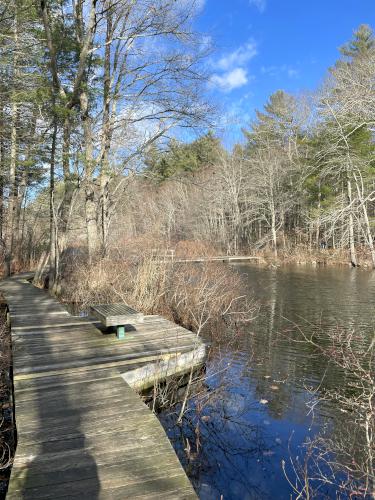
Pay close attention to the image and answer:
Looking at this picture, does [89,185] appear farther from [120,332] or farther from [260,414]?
[260,414]

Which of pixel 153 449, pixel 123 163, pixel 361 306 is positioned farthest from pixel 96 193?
pixel 153 449

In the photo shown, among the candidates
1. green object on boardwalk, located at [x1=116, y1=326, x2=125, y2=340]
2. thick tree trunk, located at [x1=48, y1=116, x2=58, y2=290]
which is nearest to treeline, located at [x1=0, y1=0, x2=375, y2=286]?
thick tree trunk, located at [x1=48, y1=116, x2=58, y2=290]

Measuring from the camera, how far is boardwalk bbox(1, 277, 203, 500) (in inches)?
103

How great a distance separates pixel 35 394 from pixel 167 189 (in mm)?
36992

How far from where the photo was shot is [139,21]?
13281 mm

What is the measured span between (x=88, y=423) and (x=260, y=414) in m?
2.63

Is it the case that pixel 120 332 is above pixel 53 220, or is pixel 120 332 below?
below

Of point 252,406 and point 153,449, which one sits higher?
point 153,449

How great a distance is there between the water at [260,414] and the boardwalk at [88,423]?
0.86 meters

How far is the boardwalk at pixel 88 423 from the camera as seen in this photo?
2.62 meters

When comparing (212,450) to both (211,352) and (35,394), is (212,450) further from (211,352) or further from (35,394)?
(211,352)

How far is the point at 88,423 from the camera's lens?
3443 millimetres

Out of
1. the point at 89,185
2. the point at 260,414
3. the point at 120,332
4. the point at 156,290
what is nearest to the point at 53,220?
the point at 89,185

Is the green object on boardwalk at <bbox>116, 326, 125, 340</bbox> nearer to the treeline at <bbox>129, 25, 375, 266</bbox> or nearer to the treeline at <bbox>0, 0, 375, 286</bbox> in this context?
the treeline at <bbox>0, 0, 375, 286</bbox>
